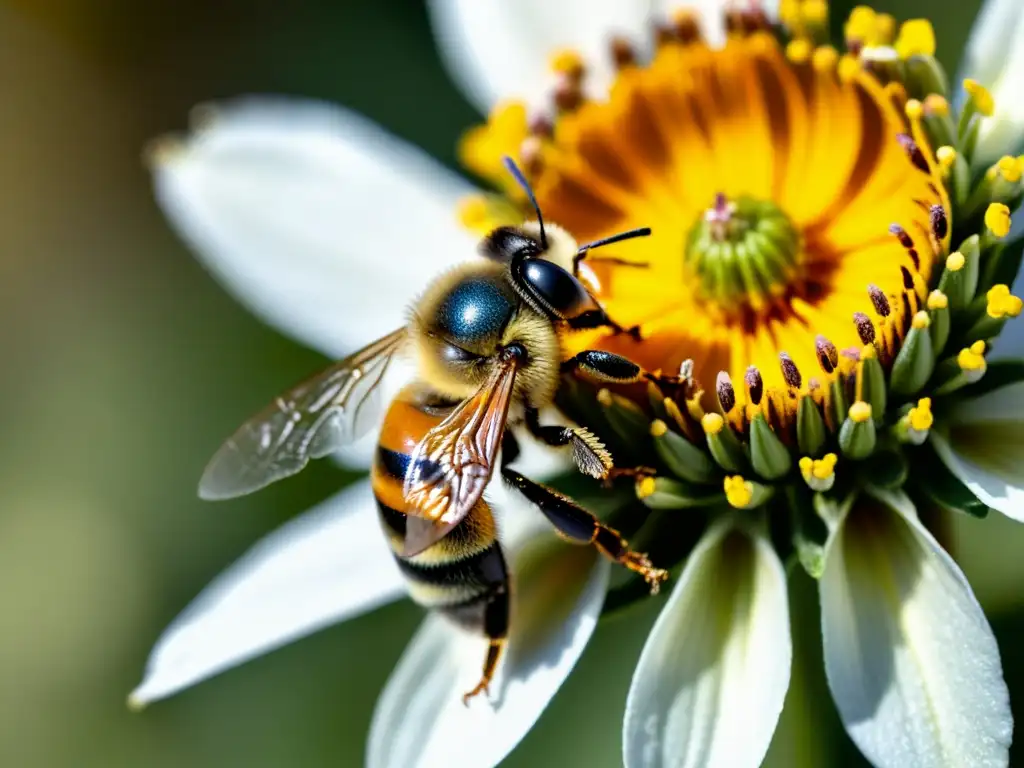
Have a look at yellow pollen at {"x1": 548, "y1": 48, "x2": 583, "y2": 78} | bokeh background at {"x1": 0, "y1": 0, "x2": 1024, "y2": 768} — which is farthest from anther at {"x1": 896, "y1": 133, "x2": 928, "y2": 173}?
yellow pollen at {"x1": 548, "y1": 48, "x2": 583, "y2": 78}

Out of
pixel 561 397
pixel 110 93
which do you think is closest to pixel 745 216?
pixel 561 397

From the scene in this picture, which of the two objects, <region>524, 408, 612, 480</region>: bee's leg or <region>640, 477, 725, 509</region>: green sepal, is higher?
<region>524, 408, 612, 480</region>: bee's leg

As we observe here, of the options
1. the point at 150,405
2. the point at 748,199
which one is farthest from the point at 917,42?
Answer: the point at 150,405

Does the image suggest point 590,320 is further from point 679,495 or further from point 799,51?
point 799,51

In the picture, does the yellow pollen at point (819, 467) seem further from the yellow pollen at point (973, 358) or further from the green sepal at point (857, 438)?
the yellow pollen at point (973, 358)

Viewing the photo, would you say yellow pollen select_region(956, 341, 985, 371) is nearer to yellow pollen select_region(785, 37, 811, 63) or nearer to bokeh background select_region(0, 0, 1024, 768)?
bokeh background select_region(0, 0, 1024, 768)

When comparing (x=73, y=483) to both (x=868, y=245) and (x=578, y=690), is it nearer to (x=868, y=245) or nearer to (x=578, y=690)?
(x=578, y=690)
